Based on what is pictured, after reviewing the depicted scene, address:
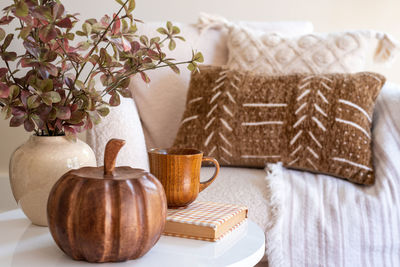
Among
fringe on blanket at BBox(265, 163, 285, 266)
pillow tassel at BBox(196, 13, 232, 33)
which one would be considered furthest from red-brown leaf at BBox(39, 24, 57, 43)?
pillow tassel at BBox(196, 13, 232, 33)

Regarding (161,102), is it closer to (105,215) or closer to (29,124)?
(29,124)

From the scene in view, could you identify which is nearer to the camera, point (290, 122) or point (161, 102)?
point (290, 122)

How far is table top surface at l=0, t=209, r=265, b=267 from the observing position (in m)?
0.57

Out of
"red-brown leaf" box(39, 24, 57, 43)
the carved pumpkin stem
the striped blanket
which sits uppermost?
"red-brown leaf" box(39, 24, 57, 43)

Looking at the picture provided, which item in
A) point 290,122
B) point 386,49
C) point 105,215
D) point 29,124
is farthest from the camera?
point 386,49

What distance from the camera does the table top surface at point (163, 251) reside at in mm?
573

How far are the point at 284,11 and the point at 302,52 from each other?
0.67 meters

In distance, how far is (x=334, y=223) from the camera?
112 cm

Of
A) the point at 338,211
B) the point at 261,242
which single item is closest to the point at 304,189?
the point at 338,211

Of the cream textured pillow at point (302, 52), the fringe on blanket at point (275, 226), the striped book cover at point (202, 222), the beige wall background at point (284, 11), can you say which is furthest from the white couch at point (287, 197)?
the beige wall background at point (284, 11)

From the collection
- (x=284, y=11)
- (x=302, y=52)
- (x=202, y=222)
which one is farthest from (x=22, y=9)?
→ (x=284, y=11)

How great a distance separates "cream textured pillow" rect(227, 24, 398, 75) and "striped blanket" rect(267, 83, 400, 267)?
0.48m

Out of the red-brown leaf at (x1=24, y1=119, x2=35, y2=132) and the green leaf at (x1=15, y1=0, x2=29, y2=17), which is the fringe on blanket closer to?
the red-brown leaf at (x1=24, y1=119, x2=35, y2=132)

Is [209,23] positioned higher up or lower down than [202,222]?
higher up
